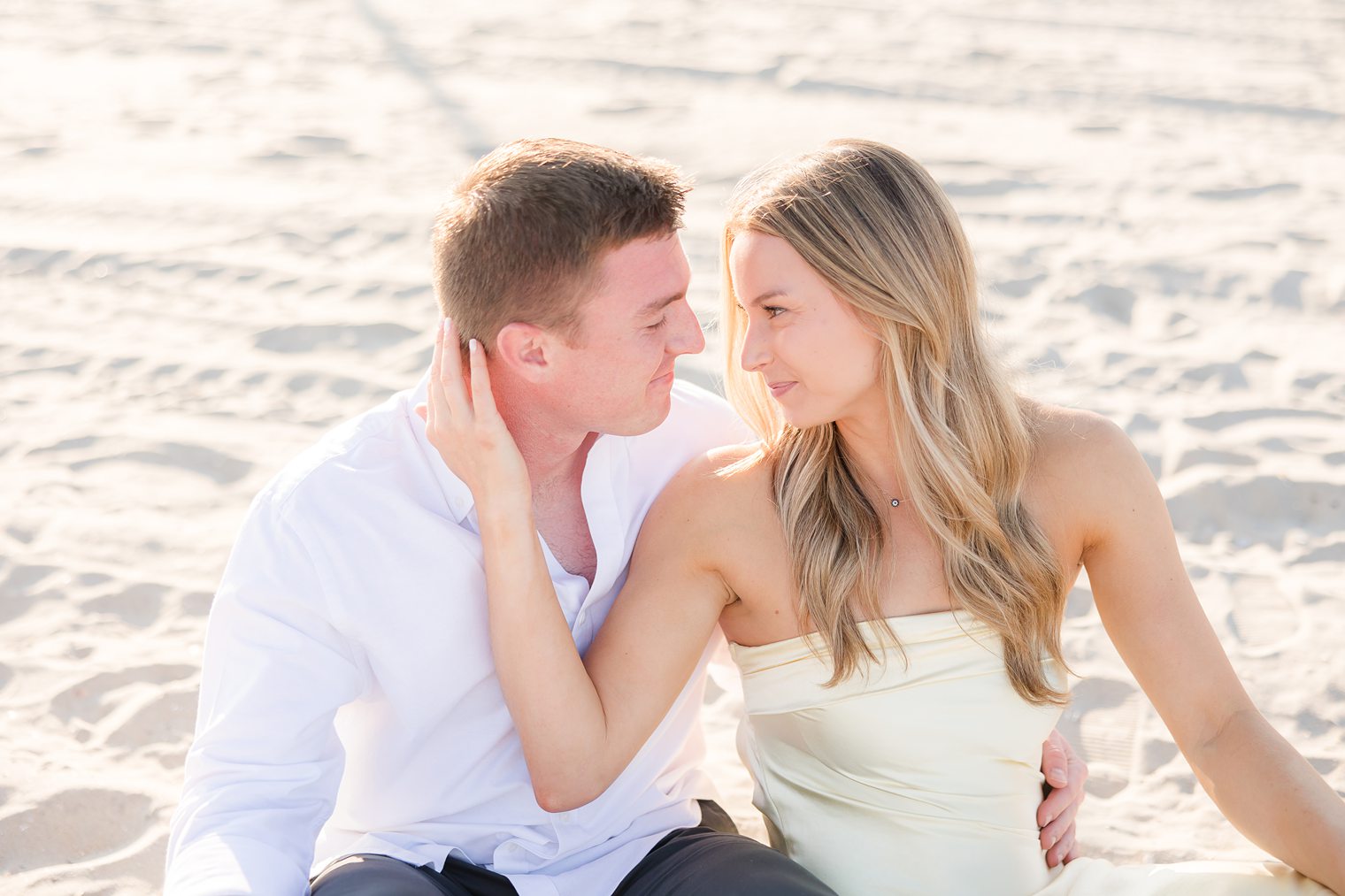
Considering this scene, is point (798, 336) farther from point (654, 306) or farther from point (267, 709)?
point (267, 709)

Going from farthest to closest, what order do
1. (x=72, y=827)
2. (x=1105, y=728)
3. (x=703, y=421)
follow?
(x=1105, y=728) → (x=72, y=827) → (x=703, y=421)

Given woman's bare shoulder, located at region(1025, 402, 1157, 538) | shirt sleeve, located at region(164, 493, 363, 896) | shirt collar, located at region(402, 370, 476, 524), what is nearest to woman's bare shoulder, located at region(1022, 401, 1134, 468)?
woman's bare shoulder, located at region(1025, 402, 1157, 538)

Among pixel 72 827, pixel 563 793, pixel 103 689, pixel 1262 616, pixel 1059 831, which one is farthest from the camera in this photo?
pixel 1262 616

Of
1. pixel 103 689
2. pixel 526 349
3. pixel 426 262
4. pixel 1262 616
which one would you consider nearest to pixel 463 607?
pixel 526 349

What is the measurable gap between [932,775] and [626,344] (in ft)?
3.44

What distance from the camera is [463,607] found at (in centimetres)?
259

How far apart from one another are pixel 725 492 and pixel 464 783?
787mm

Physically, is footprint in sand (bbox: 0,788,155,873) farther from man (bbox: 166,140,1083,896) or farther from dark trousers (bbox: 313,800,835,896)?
dark trousers (bbox: 313,800,835,896)

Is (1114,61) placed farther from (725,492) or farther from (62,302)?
(725,492)

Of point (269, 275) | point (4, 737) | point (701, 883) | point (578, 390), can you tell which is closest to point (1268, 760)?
point (701, 883)

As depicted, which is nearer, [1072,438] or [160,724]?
[1072,438]

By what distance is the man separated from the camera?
244 centimetres

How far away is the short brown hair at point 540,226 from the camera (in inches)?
100

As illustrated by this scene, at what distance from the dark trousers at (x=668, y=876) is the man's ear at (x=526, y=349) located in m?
0.98
